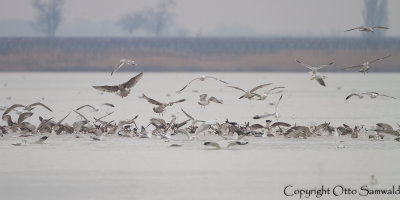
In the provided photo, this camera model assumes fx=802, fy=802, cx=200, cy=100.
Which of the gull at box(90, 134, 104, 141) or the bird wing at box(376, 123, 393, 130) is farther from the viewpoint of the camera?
the bird wing at box(376, 123, 393, 130)

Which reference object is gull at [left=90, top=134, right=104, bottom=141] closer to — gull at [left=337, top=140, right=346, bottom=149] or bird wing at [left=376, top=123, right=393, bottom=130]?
gull at [left=337, top=140, right=346, bottom=149]

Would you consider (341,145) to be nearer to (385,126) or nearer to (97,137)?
(385,126)

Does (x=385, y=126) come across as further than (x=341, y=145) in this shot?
Yes

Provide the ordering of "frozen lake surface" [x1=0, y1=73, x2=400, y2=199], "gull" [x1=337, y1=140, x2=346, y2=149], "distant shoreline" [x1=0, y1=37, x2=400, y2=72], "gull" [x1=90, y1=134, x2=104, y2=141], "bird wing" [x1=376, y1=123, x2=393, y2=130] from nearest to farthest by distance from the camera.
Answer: "frozen lake surface" [x1=0, y1=73, x2=400, y2=199] < "gull" [x1=337, y1=140, x2=346, y2=149] < "gull" [x1=90, y1=134, x2=104, y2=141] < "bird wing" [x1=376, y1=123, x2=393, y2=130] < "distant shoreline" [x1=0, y1=37, x2=400, y2=72]

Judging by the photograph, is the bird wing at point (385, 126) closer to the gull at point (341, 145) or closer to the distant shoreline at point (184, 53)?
the gull at point (341, 145)

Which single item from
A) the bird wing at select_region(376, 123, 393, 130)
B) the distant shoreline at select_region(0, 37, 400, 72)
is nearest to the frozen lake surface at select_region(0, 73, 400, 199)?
the bird wing at select_region(376, 123, 393, 130)

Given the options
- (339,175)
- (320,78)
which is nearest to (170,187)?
(339,175)

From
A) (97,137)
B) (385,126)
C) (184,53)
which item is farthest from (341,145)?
(184,53)

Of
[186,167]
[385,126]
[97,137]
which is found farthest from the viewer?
[385,126]

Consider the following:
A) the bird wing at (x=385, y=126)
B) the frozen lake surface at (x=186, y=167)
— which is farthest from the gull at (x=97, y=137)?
the bird wing at (x=385, y=126)

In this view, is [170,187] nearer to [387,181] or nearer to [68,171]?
[68,171]

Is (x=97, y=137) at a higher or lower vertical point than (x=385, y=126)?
lower

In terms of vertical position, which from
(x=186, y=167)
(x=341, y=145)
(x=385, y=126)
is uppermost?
(x=385, y=126)

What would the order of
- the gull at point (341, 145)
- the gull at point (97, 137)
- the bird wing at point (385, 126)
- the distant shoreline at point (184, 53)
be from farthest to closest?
the distant shoreline at point (184, 53)
the bird wing at point (385, 126)
the gull at point (97, 137)
the gull at point (341, 145)
